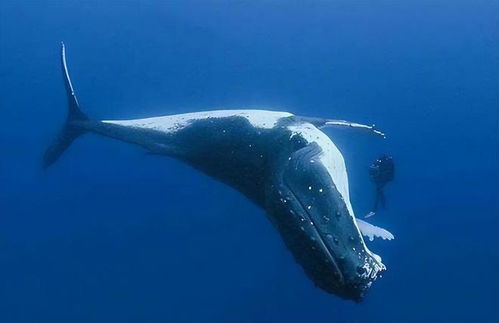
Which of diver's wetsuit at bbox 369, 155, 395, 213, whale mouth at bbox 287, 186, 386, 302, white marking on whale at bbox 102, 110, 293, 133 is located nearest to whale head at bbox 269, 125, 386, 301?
whale mouth at bbox 287, 186, 386, 302

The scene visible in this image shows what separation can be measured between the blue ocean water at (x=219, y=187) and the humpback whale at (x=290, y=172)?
30.8ft

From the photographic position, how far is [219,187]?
1608 centimetres

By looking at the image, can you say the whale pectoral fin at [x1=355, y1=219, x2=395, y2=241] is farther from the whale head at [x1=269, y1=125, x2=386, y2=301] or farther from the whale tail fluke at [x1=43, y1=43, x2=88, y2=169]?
the whale tail fluke at [x1=43, y1=43, x2=88, y2=169]

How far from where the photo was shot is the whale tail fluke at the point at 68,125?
920 centimetres

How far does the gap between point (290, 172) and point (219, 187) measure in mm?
10991

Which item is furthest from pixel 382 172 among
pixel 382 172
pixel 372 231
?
pixel 372 231

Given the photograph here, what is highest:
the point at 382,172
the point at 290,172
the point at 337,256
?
the point at 382,172

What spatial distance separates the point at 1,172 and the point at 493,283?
22.6 m

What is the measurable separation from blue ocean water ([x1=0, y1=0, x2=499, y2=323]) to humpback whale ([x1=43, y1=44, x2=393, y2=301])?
9396 millimetres

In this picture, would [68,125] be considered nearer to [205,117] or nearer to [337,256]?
[205,117]

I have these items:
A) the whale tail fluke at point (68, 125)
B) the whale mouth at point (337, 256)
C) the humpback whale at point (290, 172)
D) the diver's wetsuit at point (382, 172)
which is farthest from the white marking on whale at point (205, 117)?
the diver's wetsuit at point (382, 172)

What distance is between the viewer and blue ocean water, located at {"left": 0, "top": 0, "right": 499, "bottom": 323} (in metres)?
17.2

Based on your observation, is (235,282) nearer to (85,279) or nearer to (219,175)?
(85,279)

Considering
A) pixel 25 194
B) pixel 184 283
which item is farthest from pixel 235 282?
pixel 25 194
